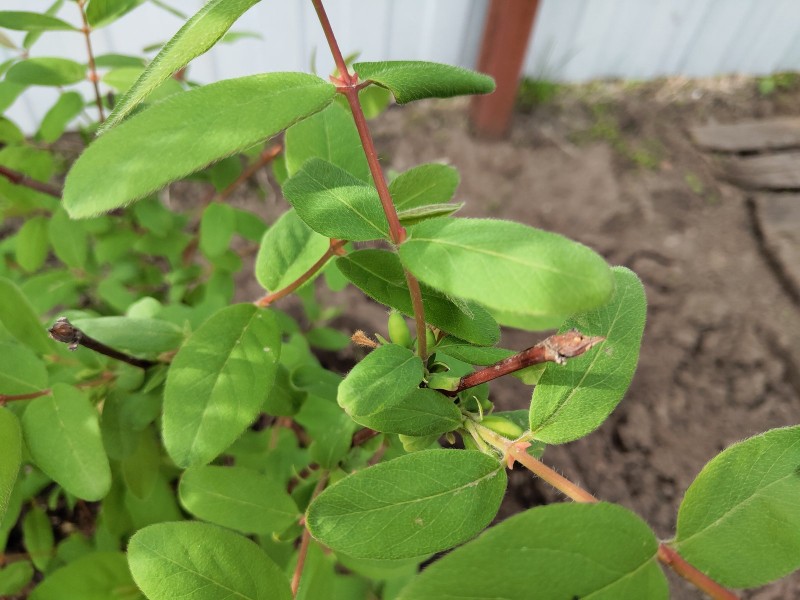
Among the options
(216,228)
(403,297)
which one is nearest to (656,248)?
(216,228)

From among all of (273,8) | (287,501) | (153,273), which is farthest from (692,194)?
(287,501)

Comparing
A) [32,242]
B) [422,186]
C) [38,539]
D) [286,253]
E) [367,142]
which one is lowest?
[38,539]

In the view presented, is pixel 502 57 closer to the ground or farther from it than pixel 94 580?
farther from it

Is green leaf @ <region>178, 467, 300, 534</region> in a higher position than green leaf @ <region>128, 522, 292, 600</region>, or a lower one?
lower

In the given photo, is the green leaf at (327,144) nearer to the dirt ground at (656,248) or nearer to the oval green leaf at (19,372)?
the oval green leaf at (19,372)

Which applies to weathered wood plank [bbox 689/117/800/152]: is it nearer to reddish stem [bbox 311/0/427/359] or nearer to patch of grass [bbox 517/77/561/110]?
patch of grass [bbox 517/77/561/110]

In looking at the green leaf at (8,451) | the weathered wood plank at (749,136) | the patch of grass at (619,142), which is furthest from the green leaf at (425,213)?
the weathered wood plank at (749,136)

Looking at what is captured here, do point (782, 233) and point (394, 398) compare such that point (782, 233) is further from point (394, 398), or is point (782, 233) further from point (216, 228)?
point (394, 398)

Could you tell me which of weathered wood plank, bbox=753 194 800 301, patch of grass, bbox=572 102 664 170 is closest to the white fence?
patch of grass, bbox=572 102 664 170

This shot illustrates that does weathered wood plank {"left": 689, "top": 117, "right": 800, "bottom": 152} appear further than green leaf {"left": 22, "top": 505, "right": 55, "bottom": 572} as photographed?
Yes
